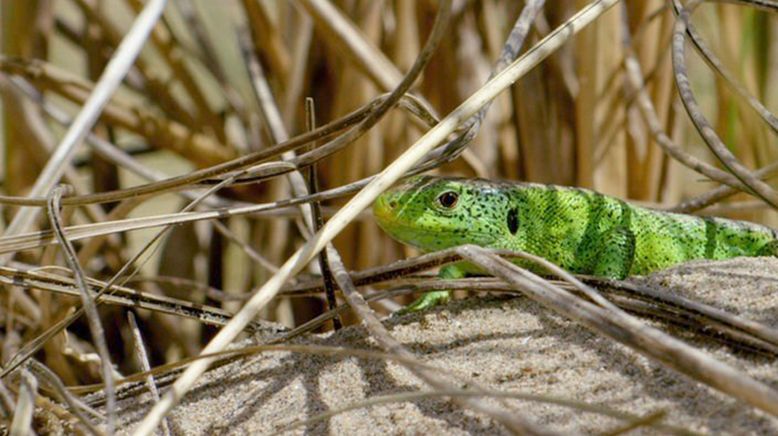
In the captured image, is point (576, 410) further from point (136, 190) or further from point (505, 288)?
point (136, 190)

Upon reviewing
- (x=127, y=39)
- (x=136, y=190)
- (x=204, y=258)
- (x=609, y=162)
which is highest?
(x=127, y=39)

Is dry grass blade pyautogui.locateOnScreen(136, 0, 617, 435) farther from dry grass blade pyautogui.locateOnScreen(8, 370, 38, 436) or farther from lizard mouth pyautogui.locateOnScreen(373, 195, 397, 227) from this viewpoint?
lizard mouth pyautogui.locateOnScreen(373, 195, 397, 227)

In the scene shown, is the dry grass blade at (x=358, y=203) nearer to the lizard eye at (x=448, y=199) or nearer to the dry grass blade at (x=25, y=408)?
the dry grass blade at (x=25, y=408)

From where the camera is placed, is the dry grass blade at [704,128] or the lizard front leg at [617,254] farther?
the lizard front leg at [617,254]

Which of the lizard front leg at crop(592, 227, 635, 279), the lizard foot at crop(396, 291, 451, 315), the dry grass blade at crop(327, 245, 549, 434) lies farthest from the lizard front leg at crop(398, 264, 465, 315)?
the lizard front leg at crop(592, 227, 635, 279)

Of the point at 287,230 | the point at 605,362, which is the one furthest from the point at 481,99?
the point at 287,230

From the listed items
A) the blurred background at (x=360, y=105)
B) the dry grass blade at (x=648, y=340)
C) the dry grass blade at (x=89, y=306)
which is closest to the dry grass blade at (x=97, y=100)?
the dry grass blade at (x=89, y=306)
